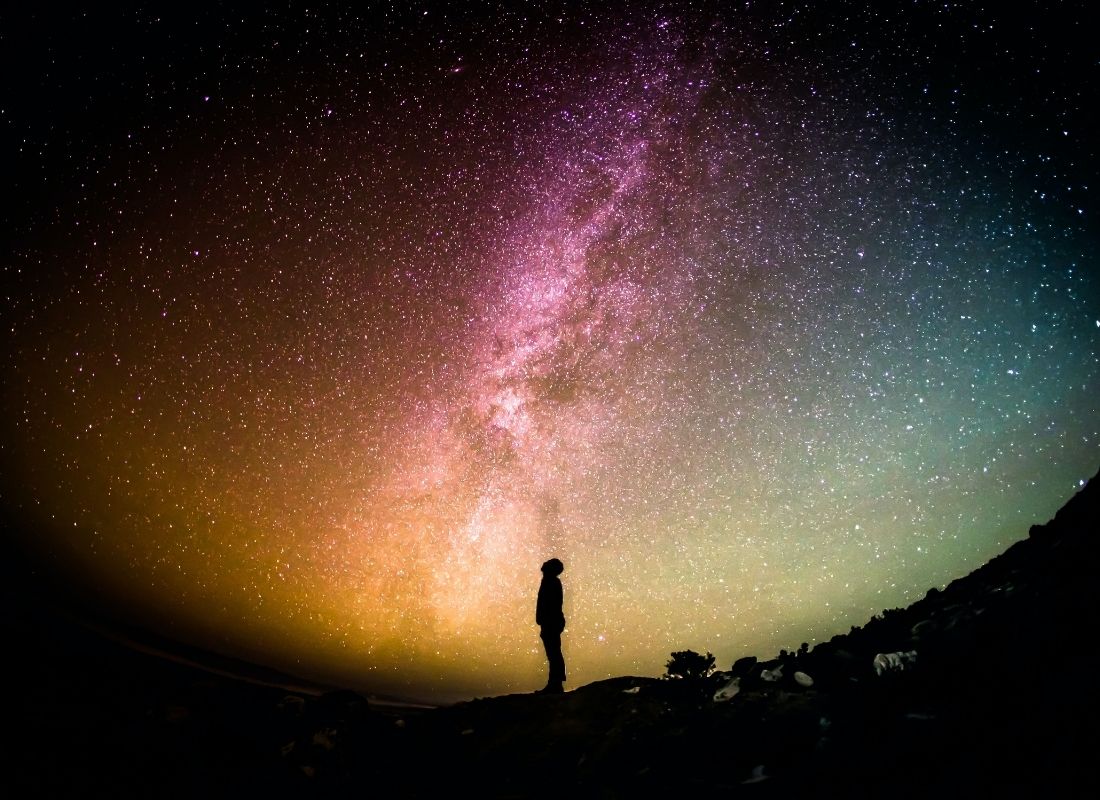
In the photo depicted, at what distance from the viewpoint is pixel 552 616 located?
6957mm

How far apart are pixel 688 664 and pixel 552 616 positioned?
187cm

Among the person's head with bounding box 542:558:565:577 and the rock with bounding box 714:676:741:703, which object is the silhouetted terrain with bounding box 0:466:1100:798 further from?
the person's head with bounding box 542:558:565:577

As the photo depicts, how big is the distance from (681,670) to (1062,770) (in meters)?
4.72

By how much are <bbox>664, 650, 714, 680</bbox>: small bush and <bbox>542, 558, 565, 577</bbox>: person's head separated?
184cm

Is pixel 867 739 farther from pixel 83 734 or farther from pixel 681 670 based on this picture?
pixel 83 734

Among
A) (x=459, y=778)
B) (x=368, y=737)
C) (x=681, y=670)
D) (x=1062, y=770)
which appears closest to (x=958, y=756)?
(x=1062, y=770)

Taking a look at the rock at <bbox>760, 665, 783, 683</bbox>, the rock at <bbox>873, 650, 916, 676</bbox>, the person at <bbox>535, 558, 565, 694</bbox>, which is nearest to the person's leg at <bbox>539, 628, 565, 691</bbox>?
the person at <bbox>535, 558, 565, 694</bbox>

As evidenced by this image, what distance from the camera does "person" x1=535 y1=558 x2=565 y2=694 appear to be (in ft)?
22.3

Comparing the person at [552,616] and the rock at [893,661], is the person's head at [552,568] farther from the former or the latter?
the rock at [893,661]

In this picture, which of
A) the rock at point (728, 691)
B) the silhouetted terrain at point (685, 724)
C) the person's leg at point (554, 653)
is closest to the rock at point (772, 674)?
the silhouetted terrain at point (685, 724)

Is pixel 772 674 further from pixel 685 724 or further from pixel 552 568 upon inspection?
pixel 552 568

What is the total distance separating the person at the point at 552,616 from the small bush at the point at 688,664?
→ 1429 mm

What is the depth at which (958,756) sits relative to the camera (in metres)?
2.57

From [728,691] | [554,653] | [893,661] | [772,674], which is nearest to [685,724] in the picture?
[728,691]
